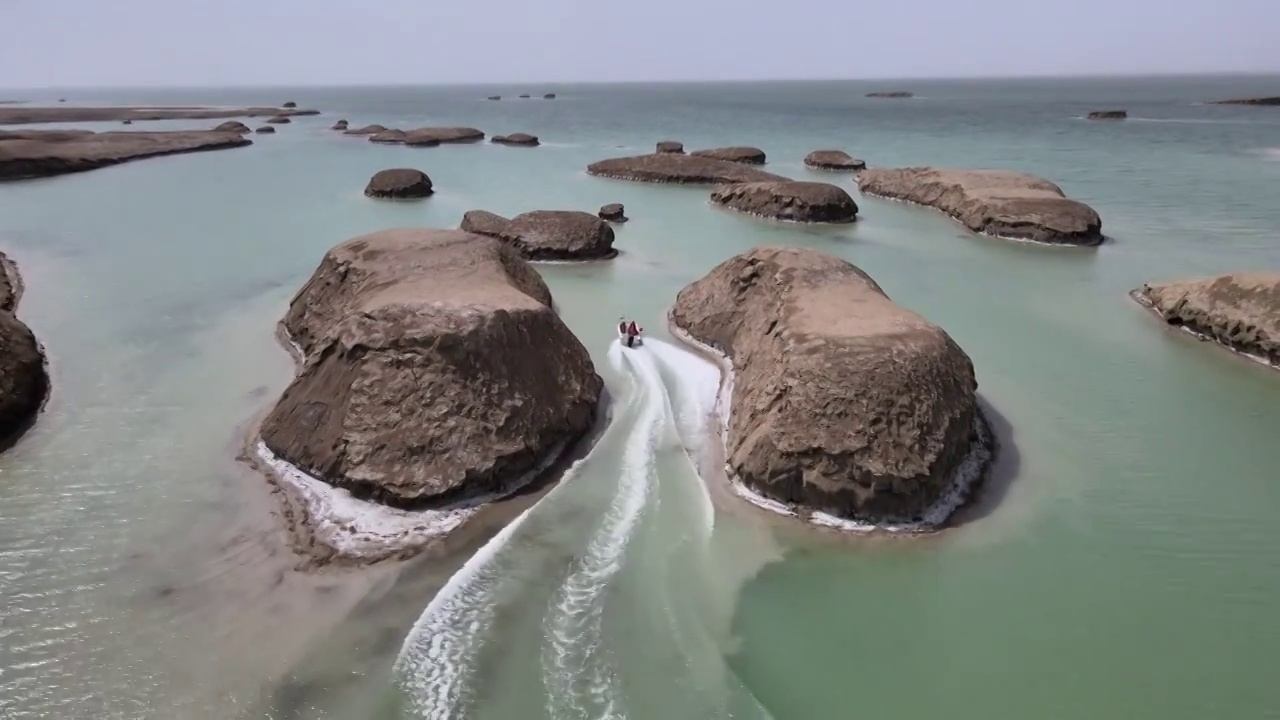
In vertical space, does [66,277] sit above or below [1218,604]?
above

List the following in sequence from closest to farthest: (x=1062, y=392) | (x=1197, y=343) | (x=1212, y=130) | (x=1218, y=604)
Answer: (x=1218, y=604) → (x=1062, y=392) → (x=1197, y=343) → (x=1212, y=130)

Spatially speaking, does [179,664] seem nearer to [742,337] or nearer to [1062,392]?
[742,337]

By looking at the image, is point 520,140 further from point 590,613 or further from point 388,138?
point 590,613

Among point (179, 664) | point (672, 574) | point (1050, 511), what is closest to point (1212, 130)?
point (1050, 511)

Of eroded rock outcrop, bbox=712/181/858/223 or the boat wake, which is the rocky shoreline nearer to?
the boat wake

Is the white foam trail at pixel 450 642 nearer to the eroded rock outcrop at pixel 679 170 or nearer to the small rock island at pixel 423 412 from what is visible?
the small rock island at pixel 423 412

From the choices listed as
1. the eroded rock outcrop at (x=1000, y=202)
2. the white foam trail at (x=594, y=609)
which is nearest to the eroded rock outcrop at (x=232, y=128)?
the eroded rock outcrop at (x=1000, y=202)
